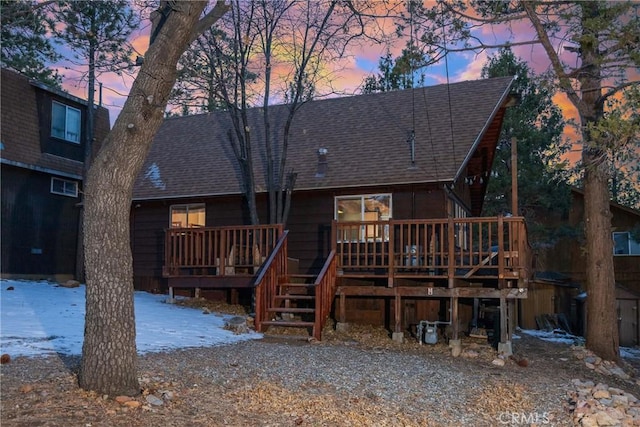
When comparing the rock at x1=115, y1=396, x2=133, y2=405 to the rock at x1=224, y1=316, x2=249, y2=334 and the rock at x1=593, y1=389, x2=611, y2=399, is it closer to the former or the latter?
the rock at x1=224, y1=316, x2=249, y2=334

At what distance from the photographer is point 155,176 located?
16969mm

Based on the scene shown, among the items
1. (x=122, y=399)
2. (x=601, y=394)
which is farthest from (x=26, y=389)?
(x=601, y=394)

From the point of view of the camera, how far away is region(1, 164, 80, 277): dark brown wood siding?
50.8 feet

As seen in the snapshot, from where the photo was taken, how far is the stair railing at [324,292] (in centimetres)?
1038

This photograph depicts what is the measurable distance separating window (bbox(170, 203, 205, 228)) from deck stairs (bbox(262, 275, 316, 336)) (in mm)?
4373

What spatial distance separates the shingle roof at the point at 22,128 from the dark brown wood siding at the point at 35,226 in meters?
0.31

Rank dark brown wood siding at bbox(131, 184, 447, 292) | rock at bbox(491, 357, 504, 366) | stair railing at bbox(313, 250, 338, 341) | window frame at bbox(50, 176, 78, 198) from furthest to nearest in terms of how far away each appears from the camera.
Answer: window frame at bbox(50, 176, 78, 198) → dark brown wood siding at bbox(131, 184, 447, 292) → stair railing at bbox(313, 250, 338, 341) → rock at bbox(491, 357, 504, 366)

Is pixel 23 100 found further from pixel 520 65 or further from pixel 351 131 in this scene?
pixel 520 65

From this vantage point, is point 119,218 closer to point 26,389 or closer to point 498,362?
point 26,389

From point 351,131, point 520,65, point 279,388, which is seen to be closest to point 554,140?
point 520,65

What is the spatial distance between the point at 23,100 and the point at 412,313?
11769 mm

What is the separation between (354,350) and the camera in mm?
9664

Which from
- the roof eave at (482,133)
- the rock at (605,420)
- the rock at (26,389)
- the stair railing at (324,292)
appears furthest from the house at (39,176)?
the rock at (605,420)

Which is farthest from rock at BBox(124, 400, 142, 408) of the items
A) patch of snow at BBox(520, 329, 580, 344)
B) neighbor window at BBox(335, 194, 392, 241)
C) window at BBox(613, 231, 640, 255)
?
window at BBox(613, 231, 640, 255)
